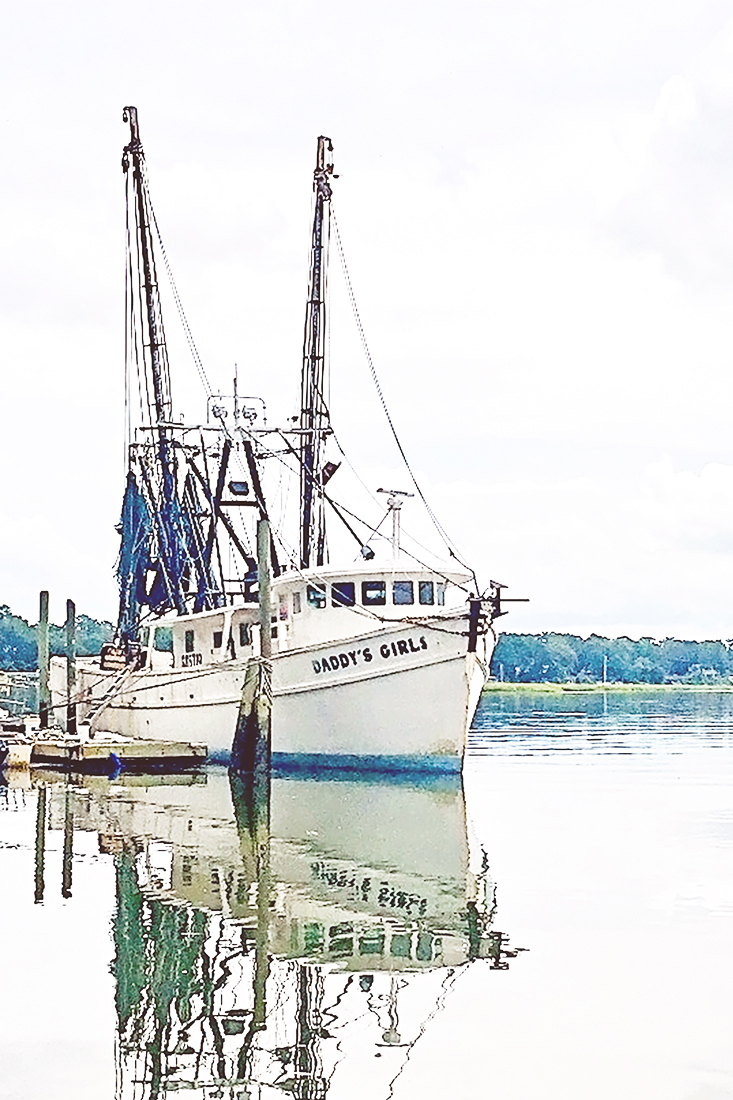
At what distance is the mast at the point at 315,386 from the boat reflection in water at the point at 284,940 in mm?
17440

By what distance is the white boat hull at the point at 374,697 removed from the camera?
3900 cm

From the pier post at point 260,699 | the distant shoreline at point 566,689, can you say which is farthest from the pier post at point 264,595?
the distant shoreline at point 566,689

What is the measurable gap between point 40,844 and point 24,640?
134m

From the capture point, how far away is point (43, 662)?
50.9 m

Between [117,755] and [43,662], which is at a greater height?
[43,662]

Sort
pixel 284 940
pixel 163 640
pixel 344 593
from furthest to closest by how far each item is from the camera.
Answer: pixel 163 640 → pixel 344 593 → pixel 284 940

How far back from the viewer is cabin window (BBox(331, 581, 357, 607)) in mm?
40781

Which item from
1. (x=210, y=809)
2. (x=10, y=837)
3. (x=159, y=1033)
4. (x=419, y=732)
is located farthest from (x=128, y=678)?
(x=159, y=1033)

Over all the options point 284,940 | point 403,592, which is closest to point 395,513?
point 403,592

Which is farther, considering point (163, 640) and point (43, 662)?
point (43, 662)

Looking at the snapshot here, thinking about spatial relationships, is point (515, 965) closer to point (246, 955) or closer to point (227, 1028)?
point (246, 955)

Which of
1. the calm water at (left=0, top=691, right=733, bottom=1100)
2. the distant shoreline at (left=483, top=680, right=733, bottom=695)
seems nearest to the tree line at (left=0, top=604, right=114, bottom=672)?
the distant shoreline at (left=483, top=680, right=733, bottom=695)

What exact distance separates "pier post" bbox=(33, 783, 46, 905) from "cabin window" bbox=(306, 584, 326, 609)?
348 inches

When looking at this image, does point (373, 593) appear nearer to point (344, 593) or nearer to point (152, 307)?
point (344, 593)
